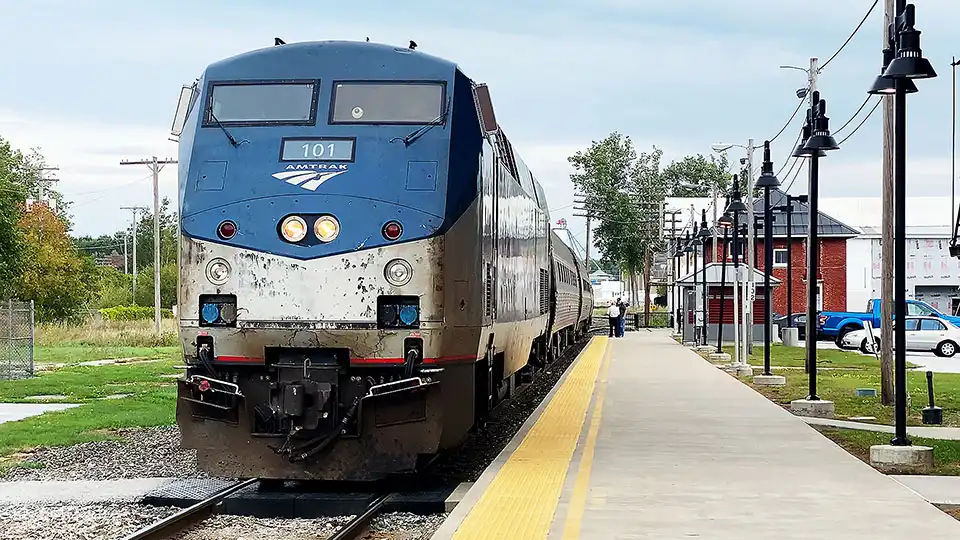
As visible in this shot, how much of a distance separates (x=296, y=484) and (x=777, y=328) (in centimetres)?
4270

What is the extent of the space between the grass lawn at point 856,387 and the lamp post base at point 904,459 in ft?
16.5

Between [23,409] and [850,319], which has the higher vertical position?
[850,319]

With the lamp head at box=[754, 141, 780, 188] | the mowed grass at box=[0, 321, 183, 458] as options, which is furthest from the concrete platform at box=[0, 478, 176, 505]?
the lamp head at box=[754, 141, 780, 188]

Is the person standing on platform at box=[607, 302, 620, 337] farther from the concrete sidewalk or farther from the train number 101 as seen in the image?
the train number 101

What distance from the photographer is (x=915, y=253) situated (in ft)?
245

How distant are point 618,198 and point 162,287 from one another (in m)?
35.5

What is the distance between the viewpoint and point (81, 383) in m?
25.5

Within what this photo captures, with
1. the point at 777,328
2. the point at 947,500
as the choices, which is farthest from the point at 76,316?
the point at 947,500

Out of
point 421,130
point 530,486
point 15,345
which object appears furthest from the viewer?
point 15,345

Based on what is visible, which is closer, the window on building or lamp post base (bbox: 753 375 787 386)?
lamp post base (bbox: 753 375 787 386)

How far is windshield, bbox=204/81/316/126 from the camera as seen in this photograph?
11344 mm

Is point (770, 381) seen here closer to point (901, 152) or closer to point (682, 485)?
point (901, 152)

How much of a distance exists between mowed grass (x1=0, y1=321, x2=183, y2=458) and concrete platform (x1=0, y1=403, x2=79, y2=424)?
0.31 meters

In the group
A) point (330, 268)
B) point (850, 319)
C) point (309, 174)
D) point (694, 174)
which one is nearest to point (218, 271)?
point (330, 268)
